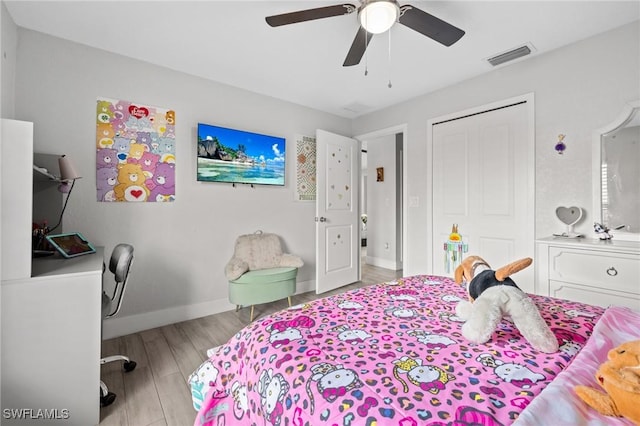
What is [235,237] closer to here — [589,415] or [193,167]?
[193,167]

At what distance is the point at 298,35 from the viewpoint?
2148 mm

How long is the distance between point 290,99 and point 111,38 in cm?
178

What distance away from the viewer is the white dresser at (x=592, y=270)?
1.71 metres

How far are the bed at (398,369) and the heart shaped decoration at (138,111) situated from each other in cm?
226

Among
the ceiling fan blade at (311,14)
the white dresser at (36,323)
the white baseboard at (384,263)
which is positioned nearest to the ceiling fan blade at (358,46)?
the ceiling fan blade at (311,14)

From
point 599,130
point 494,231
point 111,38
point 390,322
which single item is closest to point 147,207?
point 111,38

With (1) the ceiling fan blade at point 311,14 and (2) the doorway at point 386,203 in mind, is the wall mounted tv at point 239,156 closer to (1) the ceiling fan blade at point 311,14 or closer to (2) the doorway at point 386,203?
(1) the ceiling fan blade at point 311,14

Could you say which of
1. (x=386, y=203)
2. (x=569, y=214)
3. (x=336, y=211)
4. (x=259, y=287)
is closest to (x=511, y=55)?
(x=569, y=214)

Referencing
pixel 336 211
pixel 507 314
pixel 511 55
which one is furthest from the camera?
pixel 336 211

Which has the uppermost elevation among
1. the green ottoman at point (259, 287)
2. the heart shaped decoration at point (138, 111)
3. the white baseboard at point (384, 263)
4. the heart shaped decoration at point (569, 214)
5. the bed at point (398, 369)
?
the heart shaped decoration at point (138, 111)

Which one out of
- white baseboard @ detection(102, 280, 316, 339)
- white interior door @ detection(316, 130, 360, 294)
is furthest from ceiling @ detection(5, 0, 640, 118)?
white baseboard @ detection(102, 280, 316, 339)

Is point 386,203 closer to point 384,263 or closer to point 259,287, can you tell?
point 384,263

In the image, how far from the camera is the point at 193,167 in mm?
2789

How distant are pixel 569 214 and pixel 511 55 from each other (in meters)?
1.43
